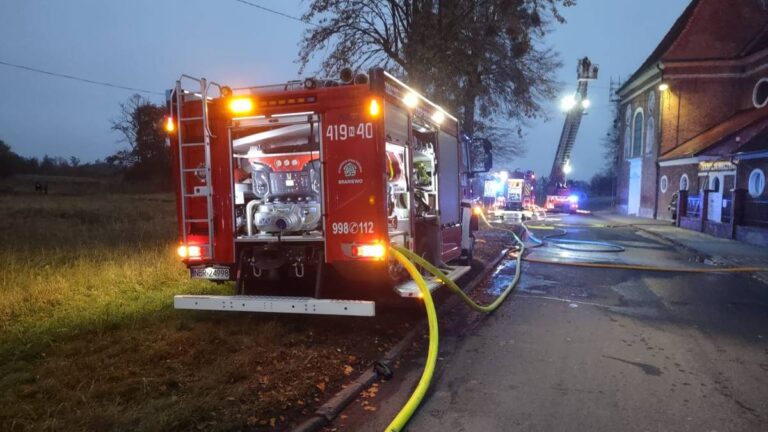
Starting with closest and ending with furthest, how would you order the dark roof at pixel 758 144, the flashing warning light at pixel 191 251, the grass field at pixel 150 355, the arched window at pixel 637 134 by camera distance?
the grass field at pixel 150 355 → the flashing warning light at pixel 191 251 → the dark roof at pixel 758 144 → the arched window at pixel 637 134

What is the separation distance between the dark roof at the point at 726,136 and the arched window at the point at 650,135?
2122 mm

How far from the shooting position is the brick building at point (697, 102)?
2289cm

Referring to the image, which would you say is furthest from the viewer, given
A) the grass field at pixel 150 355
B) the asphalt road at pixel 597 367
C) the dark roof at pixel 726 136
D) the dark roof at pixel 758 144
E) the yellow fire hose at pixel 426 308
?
the dark roof at pixel 726 136

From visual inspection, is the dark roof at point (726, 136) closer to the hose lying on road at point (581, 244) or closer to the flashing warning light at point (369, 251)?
the hose lying on road at point (581, 244)

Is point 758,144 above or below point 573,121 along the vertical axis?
below

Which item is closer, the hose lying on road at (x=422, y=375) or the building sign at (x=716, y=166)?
the hose lying on road at (x=422, y=375)

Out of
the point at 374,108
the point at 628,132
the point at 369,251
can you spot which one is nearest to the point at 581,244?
the point at 369,251

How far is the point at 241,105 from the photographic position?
5.61 metres

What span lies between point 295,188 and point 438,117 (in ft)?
9.32

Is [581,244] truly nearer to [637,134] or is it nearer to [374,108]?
[374,108]

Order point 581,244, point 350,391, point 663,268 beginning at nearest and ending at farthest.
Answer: point 350,391
point 663,268
point 581,244

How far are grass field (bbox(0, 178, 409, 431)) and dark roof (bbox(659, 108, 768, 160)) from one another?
794 inches

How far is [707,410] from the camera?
12.9 ft

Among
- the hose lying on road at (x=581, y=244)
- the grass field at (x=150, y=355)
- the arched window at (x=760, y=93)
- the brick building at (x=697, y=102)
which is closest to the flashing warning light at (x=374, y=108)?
the grass field at (x=150, y=355)
